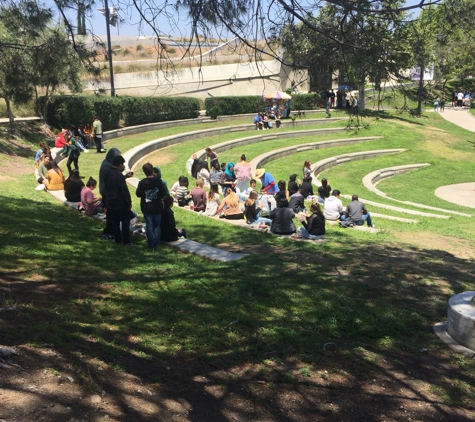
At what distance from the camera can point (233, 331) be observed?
210 inches

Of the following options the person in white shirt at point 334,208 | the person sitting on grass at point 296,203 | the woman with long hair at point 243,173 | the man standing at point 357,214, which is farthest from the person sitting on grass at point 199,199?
the man standing at point 357,214

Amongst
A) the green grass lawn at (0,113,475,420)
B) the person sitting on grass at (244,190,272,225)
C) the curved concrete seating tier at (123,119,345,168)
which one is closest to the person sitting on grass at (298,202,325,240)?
the green grass lawn at (0,113,475,420)

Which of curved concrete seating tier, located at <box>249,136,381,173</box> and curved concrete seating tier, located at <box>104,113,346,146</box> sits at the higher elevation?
curved concrete seating tier, located at <box>104,113,346,146</box>

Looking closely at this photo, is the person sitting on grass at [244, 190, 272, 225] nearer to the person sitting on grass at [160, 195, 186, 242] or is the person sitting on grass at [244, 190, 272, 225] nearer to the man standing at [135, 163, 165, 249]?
the person sitting on grass at [160, 195, 186, 242]

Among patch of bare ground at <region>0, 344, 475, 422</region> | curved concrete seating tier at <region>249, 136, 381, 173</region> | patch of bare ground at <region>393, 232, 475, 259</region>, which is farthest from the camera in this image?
curved concrete seating tier at <region>249, 136, 381, 173</region>

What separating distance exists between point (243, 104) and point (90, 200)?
24639 millimetres

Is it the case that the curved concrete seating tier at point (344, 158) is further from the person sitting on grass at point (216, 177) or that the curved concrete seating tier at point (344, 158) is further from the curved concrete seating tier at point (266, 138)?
the person sitting on grass at point (216, 177)

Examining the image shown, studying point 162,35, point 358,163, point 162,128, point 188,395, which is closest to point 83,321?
point 188,395

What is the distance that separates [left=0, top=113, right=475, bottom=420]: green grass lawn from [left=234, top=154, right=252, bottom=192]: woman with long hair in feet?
15.9

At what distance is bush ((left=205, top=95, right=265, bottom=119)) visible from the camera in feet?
106

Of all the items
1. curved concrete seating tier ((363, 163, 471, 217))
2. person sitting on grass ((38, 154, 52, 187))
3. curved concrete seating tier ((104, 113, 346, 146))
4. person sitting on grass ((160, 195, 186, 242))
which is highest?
curved concrete seating tier ((104, 113, 346, 146))

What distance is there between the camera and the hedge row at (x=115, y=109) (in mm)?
22375

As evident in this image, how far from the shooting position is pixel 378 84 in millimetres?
8016

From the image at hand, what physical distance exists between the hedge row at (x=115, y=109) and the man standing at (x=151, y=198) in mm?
15430
